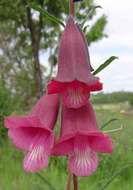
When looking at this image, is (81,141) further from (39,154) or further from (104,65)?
(104,65)

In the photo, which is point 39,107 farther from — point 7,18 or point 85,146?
point 7,18

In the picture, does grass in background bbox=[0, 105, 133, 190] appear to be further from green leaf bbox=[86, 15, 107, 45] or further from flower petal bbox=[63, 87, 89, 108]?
green leaf bbox=[86, 15, 107, 45]

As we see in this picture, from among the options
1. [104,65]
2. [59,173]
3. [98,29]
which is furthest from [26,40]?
[104,65]

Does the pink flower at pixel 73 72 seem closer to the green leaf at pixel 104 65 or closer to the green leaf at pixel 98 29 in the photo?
the green leaf at pixel 104 65

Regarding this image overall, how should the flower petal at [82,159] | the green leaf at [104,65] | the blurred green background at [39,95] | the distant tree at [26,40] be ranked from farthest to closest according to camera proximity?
the distant tree at [26,40]
the blurred green background at [39,95]
the green leaf at [104,65]
the flower petal at [82,159]

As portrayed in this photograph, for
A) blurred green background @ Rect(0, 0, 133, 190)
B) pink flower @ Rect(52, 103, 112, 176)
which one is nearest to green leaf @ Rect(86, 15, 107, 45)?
blurred green background @ Rect(0, 0, 133, 190)

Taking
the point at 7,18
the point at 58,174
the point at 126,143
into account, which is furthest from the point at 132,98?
the point at 58,174

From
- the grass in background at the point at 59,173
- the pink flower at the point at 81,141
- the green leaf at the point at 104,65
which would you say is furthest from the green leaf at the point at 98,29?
the pink flower at the point at 81,141
